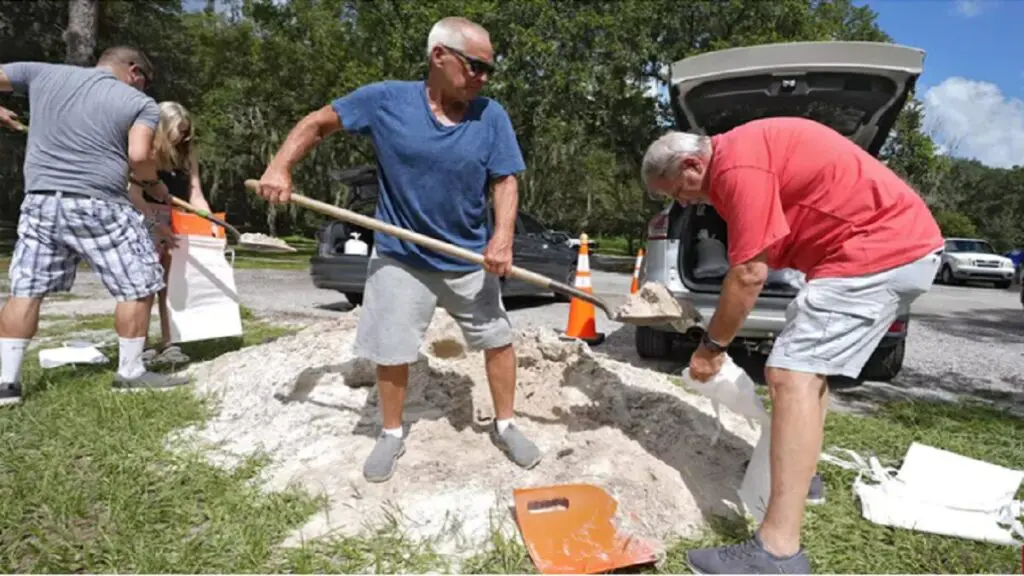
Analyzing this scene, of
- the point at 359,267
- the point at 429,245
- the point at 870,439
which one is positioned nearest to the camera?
the point at 429,245

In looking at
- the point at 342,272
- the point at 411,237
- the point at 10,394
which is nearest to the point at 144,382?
the point at 10,394

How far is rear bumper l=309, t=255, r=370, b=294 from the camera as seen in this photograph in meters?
7.93

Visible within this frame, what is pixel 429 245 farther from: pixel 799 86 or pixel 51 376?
pixel 51 376

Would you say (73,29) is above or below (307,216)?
above

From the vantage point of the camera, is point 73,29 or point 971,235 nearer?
point 73,29

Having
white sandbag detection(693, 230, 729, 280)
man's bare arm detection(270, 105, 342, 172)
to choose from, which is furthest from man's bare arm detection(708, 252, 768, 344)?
white sandbag detection(693, 230, 729, 280)

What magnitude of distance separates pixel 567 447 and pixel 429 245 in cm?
117

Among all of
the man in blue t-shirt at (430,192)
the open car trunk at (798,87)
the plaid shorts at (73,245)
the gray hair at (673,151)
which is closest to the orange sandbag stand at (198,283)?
the plaid shorts at (73,245)

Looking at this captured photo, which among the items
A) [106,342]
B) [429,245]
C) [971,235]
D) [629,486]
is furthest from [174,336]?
[971,235]

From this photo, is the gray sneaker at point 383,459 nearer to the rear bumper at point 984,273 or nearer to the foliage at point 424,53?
the foliage at point 424,53

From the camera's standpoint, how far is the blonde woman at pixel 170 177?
13.4 feet

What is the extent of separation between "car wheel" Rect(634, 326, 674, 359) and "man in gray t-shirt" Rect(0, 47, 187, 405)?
384 cm

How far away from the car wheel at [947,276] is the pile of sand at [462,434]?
2016 centimetres

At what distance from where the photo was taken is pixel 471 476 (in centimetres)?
284
